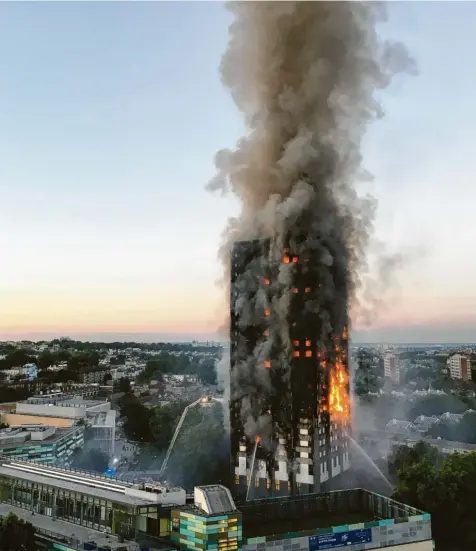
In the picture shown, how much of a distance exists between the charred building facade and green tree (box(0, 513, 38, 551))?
66.8 ft

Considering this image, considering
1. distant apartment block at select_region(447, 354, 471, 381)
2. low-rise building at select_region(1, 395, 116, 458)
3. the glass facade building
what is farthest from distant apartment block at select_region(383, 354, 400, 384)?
the glass facade building

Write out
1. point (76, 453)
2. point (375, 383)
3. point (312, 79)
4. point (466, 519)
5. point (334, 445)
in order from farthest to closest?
point (375, 383), point (76, 453), point (312, 79), point (334, 445), point (466, 519)

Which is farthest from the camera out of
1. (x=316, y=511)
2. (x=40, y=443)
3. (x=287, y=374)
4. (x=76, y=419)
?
(x=76, y=419)

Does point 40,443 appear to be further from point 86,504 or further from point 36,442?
point 86,504

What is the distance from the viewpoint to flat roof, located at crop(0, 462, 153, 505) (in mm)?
35875

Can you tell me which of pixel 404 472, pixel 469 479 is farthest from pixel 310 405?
pixel 469 479

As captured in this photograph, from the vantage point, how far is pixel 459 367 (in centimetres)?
18838

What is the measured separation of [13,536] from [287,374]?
23.5m

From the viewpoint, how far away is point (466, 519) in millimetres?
46531

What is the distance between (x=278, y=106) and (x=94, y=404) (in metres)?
60.4

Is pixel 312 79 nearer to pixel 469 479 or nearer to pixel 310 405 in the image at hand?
pixel 310 405

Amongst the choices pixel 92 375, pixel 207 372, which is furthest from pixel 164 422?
pixel 207 372

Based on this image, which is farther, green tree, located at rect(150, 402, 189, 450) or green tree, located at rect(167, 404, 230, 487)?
green tree, located at rect(150, 402, 189, 450)

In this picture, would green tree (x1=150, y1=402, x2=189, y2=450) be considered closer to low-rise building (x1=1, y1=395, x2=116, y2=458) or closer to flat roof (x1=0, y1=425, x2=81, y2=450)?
low-rise building (x1=1, y1=395, x2=116, y2=458)
